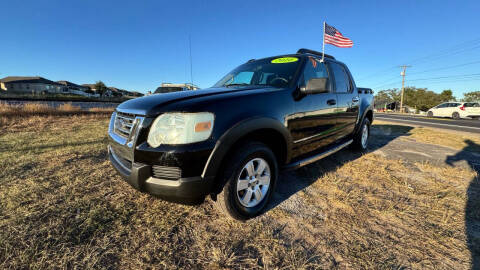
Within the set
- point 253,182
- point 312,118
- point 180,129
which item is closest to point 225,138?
point 180,129

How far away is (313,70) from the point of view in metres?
2.90

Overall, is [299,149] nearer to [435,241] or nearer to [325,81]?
[325,81]

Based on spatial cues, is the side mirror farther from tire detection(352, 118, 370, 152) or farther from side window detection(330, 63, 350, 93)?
Answer: tire detection(352, 118, 370, 152)

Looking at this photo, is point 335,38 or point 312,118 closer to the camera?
point 312,118

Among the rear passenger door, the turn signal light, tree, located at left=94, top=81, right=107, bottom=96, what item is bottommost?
the turn signal light

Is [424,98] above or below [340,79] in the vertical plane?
above

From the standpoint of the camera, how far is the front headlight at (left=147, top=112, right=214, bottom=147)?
1.58 meters

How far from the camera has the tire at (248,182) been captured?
1772mm

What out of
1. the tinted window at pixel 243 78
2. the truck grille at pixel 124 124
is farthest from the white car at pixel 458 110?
the truck grille at pixel 124 124

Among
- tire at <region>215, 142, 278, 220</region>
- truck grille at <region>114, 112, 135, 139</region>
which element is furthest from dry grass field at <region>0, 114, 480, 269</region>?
truck grille at <region>114, 112, 135, 139</region>

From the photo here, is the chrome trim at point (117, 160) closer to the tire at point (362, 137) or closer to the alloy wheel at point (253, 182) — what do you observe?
the alloy wheel at point (253, 182)

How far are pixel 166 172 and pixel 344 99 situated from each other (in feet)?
10.1

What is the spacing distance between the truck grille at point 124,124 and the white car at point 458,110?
926 inches

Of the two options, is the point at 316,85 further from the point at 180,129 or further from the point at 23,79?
the point at 23,79
